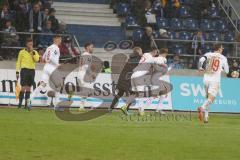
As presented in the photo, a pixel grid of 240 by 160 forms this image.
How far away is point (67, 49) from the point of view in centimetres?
2852

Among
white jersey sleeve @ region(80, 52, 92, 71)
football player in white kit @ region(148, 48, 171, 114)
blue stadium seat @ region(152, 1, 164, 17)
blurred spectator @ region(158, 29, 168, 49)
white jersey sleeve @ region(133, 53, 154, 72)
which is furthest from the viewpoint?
blue stadium seat @ region(152, 1, 164, 17)

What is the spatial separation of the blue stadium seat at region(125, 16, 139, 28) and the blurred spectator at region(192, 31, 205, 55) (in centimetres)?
309

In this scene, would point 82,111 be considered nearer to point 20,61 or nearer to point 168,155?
point 20,61

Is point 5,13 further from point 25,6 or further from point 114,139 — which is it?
point 114,139

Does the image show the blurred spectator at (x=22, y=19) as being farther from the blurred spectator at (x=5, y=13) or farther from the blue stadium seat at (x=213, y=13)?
the blue stadium seat at (x=213, y=13)

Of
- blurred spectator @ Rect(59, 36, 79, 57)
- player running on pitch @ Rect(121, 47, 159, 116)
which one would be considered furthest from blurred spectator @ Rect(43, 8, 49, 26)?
player running on pitch @ Rect(121, 47, 159, 116)

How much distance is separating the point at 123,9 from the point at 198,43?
4.74 meters

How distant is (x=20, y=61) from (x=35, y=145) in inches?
413

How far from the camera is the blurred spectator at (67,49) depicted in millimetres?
28188

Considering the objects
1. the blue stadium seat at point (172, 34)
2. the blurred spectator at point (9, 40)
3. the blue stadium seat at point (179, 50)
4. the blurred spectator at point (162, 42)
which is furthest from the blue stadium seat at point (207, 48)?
the blurred spectator at point (9, 40)

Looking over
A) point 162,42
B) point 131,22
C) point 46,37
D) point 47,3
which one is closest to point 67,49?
point 46,37

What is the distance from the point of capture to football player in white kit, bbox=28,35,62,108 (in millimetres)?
24000

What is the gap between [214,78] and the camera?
21.7 metres

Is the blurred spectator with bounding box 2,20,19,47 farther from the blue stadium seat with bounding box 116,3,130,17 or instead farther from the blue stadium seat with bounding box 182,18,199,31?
the blue stadium seat with bounding box 182,18,199,31
